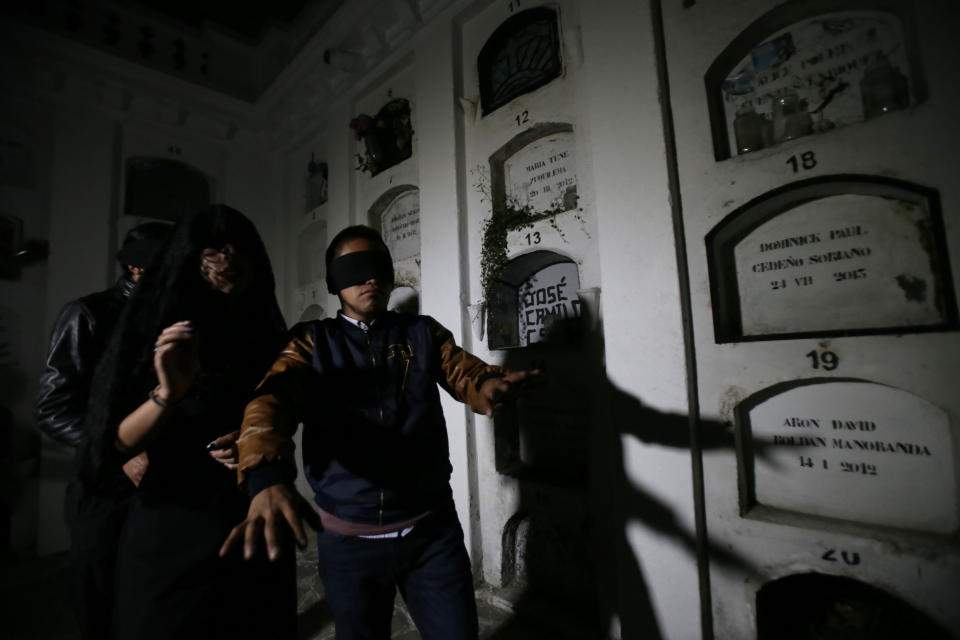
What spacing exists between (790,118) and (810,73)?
0.84 feet

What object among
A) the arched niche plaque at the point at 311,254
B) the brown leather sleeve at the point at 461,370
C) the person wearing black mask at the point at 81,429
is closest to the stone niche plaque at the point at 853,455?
the brown leather sleeve at the point at 461,370

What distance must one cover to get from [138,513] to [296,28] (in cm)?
805

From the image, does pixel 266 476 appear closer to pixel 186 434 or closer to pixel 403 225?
pixel 186 434

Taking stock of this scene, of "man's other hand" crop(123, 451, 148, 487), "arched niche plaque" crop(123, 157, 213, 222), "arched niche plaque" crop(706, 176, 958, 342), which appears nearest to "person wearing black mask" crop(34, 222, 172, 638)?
"man's other hand" crop(123, 451, 148, 487)

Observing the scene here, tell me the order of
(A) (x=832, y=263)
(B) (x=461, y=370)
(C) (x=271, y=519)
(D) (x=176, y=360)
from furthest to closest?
1. (A) (x=832, y=263)
2. (B) (x=461, y=370)
3. (D) (x=176, y=360)
4. (C) (x=271, y=519)

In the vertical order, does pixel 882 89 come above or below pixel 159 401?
above

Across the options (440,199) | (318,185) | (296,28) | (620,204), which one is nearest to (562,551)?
(620,204)

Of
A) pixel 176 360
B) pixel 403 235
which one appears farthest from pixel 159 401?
pixel 403 235

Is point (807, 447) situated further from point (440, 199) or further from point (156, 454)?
point (440, 199)

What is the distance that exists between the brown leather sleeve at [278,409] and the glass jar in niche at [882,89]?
2953 mm

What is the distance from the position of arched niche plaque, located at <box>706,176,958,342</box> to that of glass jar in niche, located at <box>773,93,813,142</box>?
337 millimetres

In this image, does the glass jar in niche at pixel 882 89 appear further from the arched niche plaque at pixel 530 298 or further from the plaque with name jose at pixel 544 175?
the arched niche plaque at pixel 530 298

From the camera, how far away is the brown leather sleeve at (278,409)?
116cm

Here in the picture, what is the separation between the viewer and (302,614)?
3.19 meters
